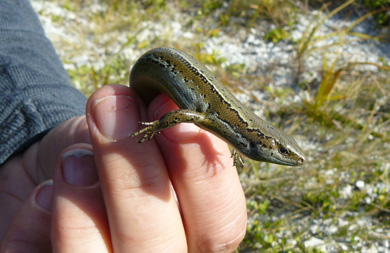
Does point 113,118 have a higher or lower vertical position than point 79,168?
higher

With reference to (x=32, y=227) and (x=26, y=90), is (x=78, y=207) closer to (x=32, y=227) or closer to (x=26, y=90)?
(x=32, y=227)

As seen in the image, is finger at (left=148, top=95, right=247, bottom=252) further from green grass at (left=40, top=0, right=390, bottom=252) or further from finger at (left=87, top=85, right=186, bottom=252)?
green grass at (left=40, top=0, right=390, bottom=252)

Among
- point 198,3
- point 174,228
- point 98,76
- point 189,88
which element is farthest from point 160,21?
point 174,228

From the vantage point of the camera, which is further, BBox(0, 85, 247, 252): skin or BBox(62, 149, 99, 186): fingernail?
BBox(62, 149, 99, 186): fingernail

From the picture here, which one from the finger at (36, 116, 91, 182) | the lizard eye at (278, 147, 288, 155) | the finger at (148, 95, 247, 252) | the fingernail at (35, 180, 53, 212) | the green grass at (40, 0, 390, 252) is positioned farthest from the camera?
the green grass at (40, 0, 390, 252)

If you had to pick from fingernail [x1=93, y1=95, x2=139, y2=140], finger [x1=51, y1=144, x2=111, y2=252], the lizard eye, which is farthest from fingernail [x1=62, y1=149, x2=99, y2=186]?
the lizard eye

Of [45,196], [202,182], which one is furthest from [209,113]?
[45,196]

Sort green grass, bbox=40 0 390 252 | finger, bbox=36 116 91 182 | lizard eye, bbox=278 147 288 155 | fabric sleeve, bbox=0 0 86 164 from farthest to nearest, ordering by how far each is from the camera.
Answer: green grass, bbox=40 0 390 252 → fabric sleeve, bbox=0 0 86 164 → finger, bbox=36 116 91 182 → lizard eye, bbox=278 147 288 155
